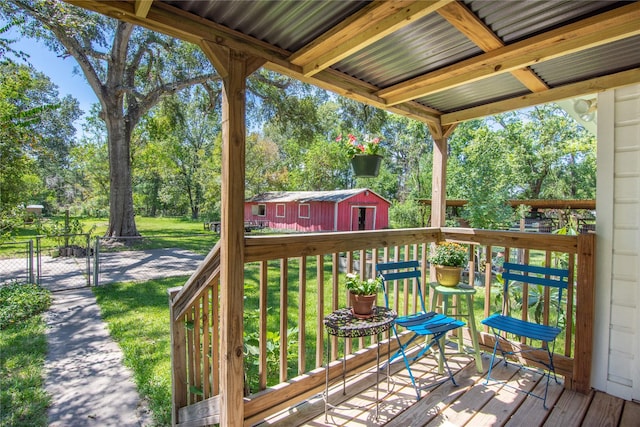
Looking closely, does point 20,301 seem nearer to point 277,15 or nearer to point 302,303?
point 302,303

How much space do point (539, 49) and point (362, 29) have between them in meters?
0.99

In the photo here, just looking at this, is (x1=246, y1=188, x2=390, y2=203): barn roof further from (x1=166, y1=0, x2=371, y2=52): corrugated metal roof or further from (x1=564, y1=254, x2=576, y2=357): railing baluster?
(x1=166, y1=0, x2=371, y2=52): corrugated metal roof

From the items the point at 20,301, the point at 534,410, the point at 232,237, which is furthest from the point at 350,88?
the point at 20,301

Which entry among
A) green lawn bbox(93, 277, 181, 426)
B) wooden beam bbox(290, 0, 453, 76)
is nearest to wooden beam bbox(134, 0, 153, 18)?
wooden beam bbox(290, 0, 453, 76)

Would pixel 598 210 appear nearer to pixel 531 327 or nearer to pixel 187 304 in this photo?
pixel 531 327

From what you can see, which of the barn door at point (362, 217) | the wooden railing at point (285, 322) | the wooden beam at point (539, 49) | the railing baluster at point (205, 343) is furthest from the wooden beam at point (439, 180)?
the barn door at point (362, 217)

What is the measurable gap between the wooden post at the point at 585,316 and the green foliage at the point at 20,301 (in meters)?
6.35

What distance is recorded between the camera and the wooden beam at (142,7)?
4.32ft

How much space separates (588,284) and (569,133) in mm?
17525

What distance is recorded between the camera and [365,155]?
2834 millimetres

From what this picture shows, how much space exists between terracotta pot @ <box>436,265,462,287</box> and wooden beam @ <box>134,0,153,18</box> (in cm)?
241

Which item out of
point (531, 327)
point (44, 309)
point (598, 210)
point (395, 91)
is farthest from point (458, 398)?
point (44, 309)

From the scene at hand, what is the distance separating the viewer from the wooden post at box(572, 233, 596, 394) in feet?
7.42

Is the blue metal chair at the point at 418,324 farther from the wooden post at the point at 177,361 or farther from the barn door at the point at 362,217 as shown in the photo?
the barn door at the point at 362,217
